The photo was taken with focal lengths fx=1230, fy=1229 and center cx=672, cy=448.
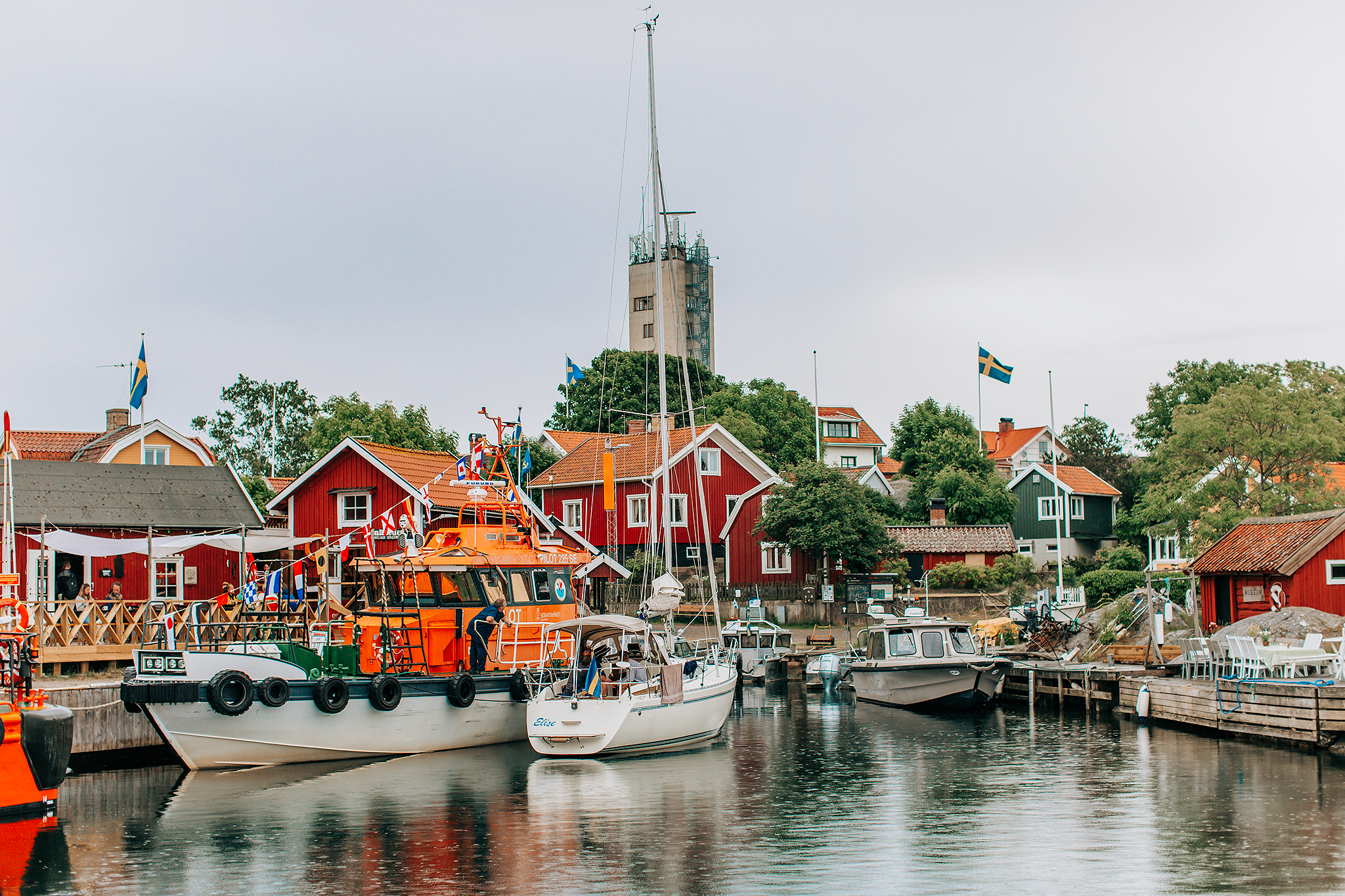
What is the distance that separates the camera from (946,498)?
191ft

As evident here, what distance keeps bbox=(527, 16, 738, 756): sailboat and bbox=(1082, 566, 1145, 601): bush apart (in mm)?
18512

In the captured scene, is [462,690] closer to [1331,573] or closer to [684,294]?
[1331,573]

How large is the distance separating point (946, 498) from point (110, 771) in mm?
43137

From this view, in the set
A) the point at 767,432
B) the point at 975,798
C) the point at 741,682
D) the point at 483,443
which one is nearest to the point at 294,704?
the point at 483,443

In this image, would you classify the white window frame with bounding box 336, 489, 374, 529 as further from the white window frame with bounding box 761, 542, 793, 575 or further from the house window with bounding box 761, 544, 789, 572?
the house window with bounding box 761, 544, 789, 572

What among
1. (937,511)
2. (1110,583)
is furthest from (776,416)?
(1110,583)

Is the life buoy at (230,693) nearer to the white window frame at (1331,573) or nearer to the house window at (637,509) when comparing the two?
the white window frame at (1331,573)

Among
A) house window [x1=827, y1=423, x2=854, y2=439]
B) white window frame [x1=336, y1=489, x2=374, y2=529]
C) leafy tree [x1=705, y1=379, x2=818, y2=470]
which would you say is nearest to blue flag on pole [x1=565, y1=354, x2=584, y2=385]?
white window frame [x1=336, y1=489, x2=374, y2=529]

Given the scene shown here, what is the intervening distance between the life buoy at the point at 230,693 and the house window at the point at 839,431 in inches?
2901

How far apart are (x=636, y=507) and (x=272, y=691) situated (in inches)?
1144

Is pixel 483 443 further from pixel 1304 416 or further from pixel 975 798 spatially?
pixel 1304 416

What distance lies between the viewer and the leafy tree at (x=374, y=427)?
178 ft

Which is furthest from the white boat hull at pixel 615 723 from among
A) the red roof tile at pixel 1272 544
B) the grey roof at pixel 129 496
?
the red roof tile at pixel 1272 544

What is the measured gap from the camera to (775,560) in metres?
49.6
